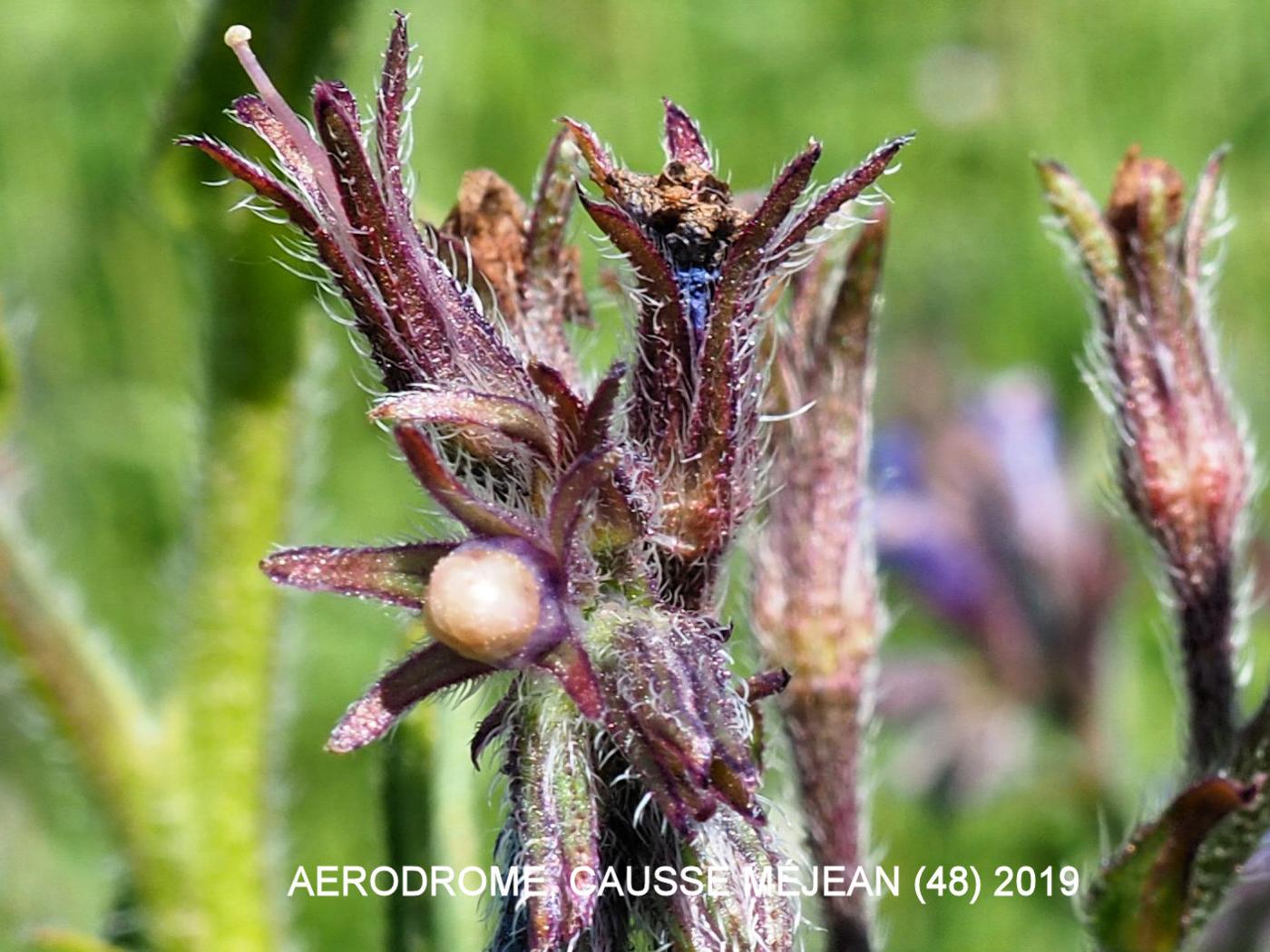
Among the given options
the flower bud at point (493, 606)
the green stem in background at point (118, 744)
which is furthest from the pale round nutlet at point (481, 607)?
the green stem in background at point (118, 744)

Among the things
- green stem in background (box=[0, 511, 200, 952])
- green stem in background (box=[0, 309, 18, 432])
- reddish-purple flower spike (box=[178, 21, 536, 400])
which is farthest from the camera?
green stem in background (box=[0, 511, 200, 952])

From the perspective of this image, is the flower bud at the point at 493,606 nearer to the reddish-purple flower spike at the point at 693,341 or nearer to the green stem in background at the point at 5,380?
the reddish-purple flower spike at the point at 693,341

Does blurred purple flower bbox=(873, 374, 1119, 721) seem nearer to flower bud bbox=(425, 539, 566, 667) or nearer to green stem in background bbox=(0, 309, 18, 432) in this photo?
green stem in background bbox=(0, 309, 18, 432)

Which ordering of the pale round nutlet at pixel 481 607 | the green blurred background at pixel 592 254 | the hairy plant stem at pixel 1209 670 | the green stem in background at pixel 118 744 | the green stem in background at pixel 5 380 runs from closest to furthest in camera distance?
the pale round nutlet at pixel 481 607, the hairy plant stem at pixel 1209 670, the green stem in background at pixel 5 380, the green stem in background at pixel 118 744, the green blurred background at pixel 592 254

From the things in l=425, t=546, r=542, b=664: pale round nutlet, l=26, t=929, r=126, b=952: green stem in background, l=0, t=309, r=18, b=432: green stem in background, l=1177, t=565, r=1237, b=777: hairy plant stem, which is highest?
l=0, t=309, r=18, b=432: green stem in background

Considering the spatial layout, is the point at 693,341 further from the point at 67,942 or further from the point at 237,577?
the point at 237,577

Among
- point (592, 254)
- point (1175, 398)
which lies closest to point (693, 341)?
point (1175, 398)

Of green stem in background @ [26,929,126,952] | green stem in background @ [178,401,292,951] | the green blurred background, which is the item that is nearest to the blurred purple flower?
the green blurred background
